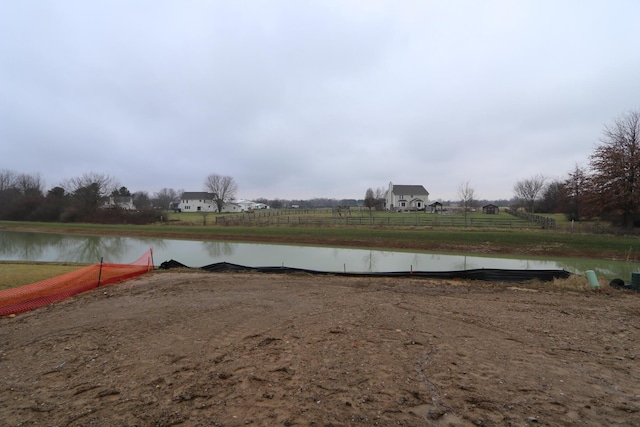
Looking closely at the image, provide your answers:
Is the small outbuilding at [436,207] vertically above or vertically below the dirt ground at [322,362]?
above

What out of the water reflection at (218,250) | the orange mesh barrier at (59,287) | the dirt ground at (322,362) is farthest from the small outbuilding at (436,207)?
the orange mesh barrier at (59,287)

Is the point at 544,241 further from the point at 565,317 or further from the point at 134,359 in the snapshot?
the point at 134,359

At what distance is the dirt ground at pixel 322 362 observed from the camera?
3688mm

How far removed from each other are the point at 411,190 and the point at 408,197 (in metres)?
2.25

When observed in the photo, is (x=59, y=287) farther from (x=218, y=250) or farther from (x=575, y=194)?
(x=575, y=194)

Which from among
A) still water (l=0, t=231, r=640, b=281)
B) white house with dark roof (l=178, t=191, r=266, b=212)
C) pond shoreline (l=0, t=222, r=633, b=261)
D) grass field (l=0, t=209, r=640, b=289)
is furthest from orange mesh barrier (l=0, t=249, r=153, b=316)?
white house with dark roof (l=178, t=191, r=266, b=212)

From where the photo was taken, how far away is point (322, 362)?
492cm

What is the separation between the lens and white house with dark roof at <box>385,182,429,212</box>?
8306 cm

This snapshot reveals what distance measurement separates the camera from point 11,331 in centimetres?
684


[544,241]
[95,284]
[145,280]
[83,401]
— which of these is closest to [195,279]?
[145,280]

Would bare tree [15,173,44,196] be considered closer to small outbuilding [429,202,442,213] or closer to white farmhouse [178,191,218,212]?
white farmhouse [178,191,218,212]

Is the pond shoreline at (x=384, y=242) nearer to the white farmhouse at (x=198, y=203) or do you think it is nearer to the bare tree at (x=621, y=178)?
the bare tree at (x=621, y=178)

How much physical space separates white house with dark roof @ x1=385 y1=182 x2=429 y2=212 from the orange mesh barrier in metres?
Answer: 73.6

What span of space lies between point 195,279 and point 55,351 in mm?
6967
